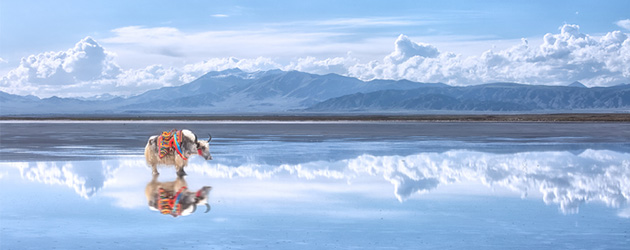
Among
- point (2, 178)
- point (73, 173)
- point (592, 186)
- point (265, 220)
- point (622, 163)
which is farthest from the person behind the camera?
point (622, 163)

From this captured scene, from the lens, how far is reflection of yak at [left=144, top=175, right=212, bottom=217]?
1297 cm

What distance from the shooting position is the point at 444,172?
64.3 ft

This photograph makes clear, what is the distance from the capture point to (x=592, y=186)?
16297 mm

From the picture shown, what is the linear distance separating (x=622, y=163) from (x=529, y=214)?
1150 cm

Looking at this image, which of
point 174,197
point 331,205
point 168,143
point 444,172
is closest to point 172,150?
point 168,143

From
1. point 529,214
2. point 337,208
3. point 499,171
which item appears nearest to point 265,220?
point 337,208

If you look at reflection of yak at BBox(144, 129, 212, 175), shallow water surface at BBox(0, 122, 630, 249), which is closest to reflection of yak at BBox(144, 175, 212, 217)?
shallow water surface at BBox(0, 122, 630, 249)

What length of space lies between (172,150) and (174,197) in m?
4.60

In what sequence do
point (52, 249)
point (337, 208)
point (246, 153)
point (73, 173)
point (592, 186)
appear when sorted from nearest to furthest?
point (52, 249) → point (337, 208) → point (592, 186) → point (73, 173) → point (246, 153)

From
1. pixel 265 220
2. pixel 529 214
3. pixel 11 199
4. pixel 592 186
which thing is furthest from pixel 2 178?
pixel 592 186

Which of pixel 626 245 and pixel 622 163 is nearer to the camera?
pixel 626 245

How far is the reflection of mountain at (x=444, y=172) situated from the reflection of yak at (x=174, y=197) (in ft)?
Result: 4.14

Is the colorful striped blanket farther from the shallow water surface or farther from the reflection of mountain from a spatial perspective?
the reflection of mountain

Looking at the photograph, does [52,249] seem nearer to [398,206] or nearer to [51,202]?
[51,202]
